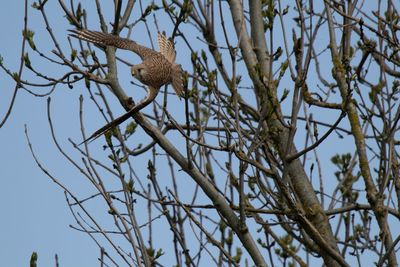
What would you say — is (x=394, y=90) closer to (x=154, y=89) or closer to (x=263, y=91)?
(x=263, y=91)

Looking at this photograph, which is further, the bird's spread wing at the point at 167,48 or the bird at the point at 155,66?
the bird's spread wing at the point at 167,48

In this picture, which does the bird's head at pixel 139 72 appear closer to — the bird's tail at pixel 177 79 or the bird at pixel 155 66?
the bird at pixel 155 66

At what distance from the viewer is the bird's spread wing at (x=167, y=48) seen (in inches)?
220

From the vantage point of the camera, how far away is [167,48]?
5695mm

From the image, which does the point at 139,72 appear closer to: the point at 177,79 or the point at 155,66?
the point at 155,66

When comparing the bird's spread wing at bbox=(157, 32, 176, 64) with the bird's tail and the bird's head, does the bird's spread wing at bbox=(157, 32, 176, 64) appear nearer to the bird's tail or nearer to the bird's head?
the bird's tail

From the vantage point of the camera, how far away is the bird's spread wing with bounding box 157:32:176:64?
559 cm

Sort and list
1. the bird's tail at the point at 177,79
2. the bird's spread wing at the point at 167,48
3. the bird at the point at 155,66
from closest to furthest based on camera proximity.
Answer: the bird at the point at 155,66 < the bird's tail at the point at 177,79 < the bird's spread wing at the point at 167,48

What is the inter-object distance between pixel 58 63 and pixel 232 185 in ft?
4.89

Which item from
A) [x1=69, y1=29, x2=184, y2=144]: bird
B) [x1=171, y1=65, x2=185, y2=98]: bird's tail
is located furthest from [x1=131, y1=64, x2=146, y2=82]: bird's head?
[x1=171, y1=65, x2=185, y2=98]: bird's tail

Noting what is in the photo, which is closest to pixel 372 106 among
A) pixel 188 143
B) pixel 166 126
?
pixel 166 126

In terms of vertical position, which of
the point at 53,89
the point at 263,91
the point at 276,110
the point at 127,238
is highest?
the point at 53,89

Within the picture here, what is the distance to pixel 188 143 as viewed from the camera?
12.3ft

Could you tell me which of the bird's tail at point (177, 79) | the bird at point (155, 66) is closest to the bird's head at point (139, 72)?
the bird at point (155, 66)
